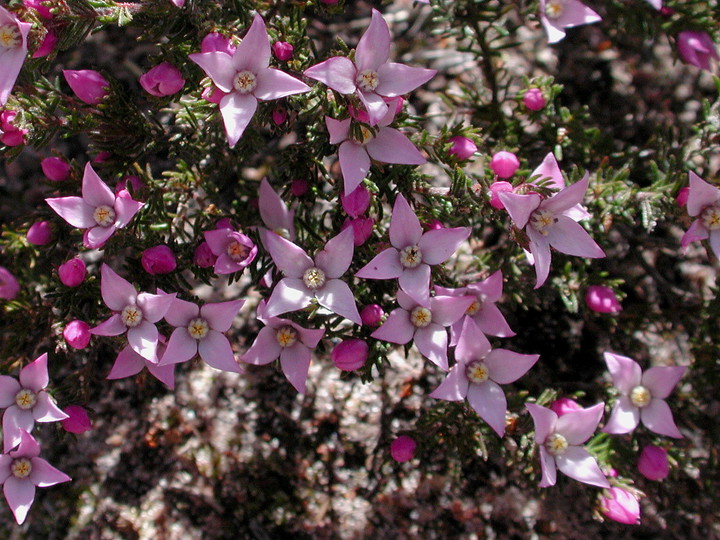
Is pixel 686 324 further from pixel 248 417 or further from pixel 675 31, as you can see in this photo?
pixel 248 417

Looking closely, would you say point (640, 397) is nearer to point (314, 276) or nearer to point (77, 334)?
point (314, 276)

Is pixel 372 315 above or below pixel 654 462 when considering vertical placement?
above

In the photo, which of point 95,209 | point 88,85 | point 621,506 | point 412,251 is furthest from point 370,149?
point 621,506

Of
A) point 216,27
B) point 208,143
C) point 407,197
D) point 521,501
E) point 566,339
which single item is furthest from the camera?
point 566,339

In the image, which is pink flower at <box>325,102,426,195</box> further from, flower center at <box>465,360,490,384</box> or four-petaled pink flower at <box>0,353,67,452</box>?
four-petaled pink flower at <box>0,353,67,452</box>

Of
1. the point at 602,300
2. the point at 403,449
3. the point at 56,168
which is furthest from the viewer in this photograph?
the point at 602,300

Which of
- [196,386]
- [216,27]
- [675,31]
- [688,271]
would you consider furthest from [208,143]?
[688,271]

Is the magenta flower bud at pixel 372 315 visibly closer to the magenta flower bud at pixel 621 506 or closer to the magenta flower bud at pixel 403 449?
the magenta flower bud at pixel 403 449
